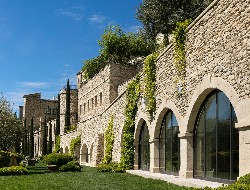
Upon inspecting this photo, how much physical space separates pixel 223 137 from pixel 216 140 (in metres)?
0.53

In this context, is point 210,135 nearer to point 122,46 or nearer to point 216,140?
point 216,140

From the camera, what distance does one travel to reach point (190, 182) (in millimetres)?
14016

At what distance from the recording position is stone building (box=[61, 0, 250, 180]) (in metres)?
11.9

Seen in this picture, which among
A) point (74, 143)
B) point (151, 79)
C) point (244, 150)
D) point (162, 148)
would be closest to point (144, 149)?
point (162, 148)

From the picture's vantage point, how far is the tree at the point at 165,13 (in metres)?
30.8

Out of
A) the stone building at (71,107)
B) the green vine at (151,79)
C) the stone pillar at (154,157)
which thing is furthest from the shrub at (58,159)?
the stone building at (71,107)

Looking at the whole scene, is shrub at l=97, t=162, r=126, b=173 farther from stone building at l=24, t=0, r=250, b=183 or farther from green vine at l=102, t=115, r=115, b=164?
green vine at l=102, t=115, r=115, b=164

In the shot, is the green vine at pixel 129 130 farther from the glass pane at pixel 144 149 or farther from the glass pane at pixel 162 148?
the glass pane at pixel 162 148

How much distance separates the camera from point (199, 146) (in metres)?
15.5

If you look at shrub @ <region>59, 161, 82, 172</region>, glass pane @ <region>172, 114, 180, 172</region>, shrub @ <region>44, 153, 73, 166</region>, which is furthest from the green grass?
shrub @ <region>44, 153, 73, 166</region>

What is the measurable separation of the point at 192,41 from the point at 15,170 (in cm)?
1395

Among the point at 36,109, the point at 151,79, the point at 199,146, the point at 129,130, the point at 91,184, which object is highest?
the point at 36,109

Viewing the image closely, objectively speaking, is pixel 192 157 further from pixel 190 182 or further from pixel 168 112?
pixel 168 112

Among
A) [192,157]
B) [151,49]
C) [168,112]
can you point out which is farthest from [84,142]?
[192,157]
